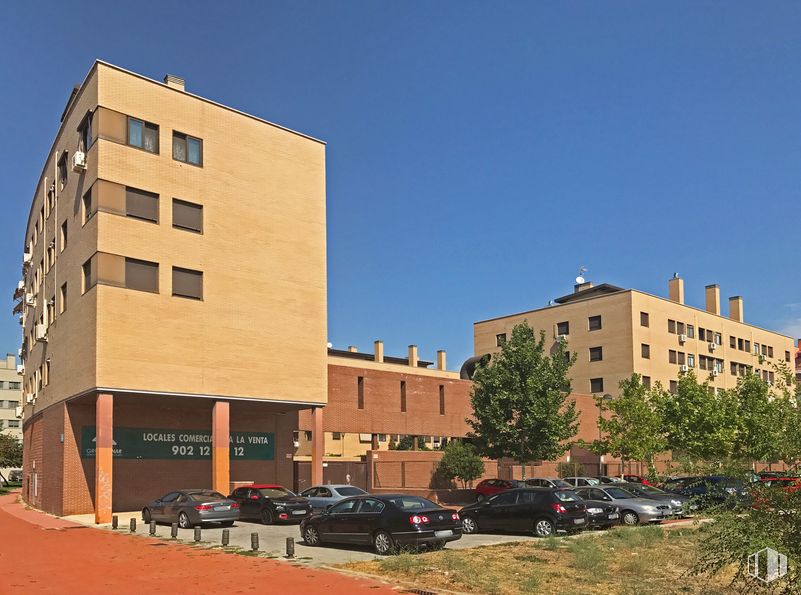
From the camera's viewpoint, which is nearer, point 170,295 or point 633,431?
point 170,295

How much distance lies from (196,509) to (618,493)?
14.3 meters

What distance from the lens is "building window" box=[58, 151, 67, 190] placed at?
38.8 m

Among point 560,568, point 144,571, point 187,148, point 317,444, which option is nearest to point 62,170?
point 187,148

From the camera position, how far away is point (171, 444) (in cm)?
3722

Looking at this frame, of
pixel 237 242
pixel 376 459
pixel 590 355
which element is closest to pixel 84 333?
pixel 237 242

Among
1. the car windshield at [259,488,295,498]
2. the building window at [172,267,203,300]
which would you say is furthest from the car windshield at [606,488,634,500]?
the building window at [172,267,203,300]

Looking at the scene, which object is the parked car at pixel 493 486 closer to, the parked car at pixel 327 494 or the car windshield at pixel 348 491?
the car windshield at pixel 348 491

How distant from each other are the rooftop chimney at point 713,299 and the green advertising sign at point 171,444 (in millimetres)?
51747

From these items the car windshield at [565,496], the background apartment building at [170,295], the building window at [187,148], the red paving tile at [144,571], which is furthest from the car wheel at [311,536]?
the building window at [187,148]

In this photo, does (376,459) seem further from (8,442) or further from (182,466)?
(8,442)

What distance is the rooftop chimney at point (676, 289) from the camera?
72419 millimetres

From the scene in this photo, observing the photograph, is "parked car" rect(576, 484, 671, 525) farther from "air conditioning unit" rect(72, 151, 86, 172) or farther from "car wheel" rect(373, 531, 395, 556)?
"air conditioning unit" rect(72, 151, 86, 172)

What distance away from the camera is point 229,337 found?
114 feet

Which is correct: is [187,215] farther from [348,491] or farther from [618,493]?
[618,493]
